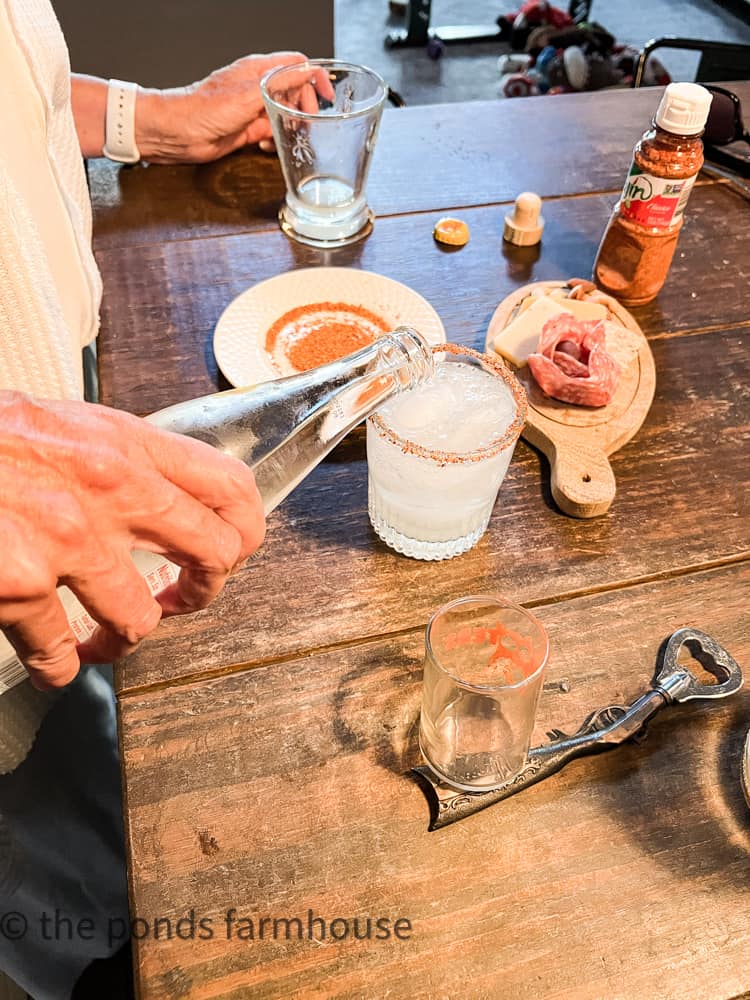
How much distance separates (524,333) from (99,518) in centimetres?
50

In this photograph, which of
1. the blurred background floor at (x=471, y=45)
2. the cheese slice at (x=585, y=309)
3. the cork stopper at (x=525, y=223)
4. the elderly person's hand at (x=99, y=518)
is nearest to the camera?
the elderly person's hand at (x=99, y=518)

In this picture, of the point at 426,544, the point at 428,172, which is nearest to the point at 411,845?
the point at 426,544

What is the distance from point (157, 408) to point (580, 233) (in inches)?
22.4

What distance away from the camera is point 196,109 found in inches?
41.3

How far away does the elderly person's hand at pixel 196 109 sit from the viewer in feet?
3.38

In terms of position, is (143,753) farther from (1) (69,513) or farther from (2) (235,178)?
(2) (235,178)

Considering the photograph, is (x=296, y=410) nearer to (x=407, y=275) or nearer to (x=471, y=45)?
(x=407, y=275)

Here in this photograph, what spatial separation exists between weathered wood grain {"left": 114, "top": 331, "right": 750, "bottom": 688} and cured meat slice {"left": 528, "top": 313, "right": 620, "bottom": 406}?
6 centimetres

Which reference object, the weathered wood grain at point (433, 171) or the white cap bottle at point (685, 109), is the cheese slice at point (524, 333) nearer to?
the white cap bottle at point (685, 109)

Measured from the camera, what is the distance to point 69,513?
0.42m

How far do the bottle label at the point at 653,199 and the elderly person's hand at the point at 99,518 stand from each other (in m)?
0.57

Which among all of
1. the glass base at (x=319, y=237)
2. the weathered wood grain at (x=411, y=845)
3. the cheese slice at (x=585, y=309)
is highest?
the cheese slice at (x=585, y=309)

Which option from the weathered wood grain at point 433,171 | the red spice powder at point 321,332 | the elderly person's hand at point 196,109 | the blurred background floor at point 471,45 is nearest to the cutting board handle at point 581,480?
the red spice powder at point 321,332

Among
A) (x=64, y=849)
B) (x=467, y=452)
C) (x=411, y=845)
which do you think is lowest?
(x=64, y=849)
